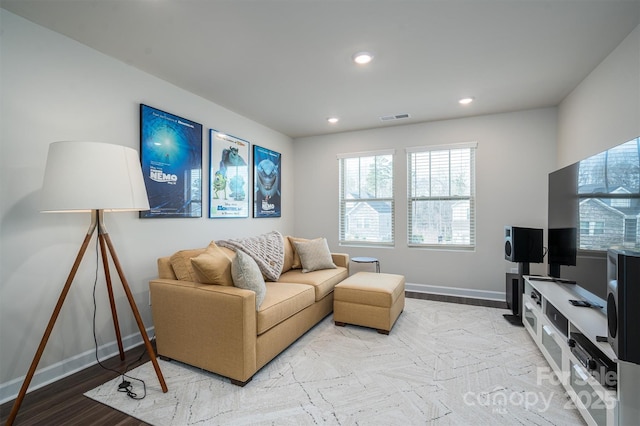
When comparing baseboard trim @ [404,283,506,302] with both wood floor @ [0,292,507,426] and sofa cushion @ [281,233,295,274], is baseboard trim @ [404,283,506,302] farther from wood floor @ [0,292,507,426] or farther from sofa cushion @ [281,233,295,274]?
wood floor @ [0,292,507,426]

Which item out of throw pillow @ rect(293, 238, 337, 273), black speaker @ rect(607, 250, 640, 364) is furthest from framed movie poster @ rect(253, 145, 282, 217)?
black speaker @ rect(607, 250, 640, 364)

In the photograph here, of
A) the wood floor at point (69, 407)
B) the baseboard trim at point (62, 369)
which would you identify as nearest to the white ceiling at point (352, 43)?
the baseboard trim at point (62, 369)

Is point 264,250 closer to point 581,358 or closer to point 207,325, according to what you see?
point 207,325

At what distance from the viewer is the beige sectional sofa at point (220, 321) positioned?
211 centimetres

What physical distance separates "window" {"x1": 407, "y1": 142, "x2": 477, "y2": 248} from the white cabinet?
60.7 inches

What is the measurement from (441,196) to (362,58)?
2.57 meters

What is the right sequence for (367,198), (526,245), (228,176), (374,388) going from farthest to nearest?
(367,198), (228,176), (526,245), (374,388)

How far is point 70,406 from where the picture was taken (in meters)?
1.92

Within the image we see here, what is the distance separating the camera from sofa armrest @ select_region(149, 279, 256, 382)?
82.4 inches

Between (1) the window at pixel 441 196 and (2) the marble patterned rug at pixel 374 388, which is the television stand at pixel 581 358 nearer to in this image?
(2) the marble patterned rug at pixel 374 388

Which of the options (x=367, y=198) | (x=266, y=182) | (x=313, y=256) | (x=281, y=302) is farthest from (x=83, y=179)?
(x=367, y=198)

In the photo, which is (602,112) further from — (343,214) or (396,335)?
(343,214)

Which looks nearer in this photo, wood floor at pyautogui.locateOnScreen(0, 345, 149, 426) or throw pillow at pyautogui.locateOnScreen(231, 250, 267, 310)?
wood floor at pyautogui.locateOnScreen(0, 345, 149, 426)

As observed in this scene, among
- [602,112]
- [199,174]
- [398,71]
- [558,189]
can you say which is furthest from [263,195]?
[602,112]
